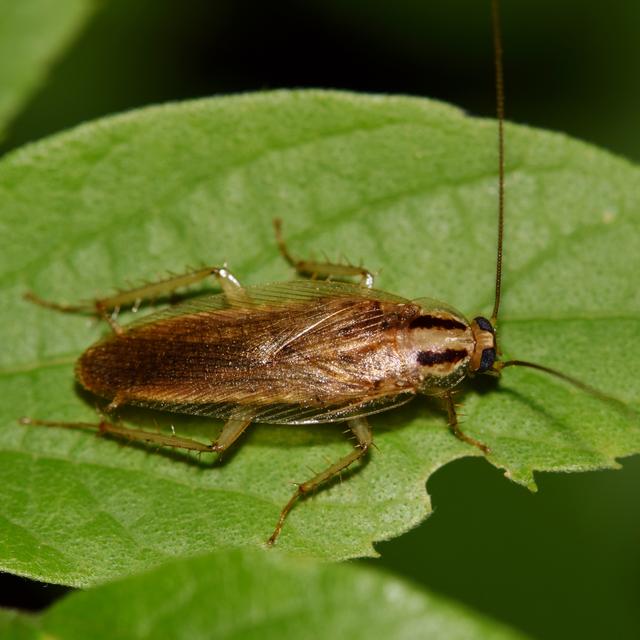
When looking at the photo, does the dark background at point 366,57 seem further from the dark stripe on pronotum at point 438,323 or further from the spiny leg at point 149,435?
the spiny leg at point 149,435

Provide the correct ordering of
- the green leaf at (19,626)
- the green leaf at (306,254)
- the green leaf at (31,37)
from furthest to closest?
1. the green leaf at (31,37)
2. the green leaf at (306,254)
3. the green leaf at (19,626)

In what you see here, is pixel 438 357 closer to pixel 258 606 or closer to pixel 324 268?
pixel 324 268

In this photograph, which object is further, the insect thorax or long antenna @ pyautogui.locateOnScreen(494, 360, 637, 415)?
the insect thorax

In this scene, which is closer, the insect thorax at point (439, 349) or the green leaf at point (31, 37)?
the green leaf at point (31, 37)

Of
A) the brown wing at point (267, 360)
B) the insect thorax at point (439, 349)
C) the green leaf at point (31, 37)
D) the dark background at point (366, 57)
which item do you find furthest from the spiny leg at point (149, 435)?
the dark background at point (366, 57)

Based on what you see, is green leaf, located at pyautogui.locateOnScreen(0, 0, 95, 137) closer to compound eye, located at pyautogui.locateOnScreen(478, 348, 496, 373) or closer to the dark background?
the dark background

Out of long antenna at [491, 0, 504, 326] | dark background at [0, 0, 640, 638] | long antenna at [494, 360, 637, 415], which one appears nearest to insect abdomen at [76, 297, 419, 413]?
long antenna at [491, 0, 504, 326]
